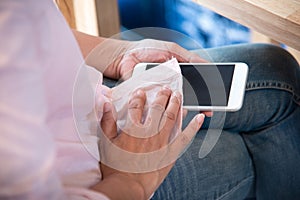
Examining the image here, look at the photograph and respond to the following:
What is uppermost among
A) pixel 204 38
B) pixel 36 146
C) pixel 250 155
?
pixel 36 146

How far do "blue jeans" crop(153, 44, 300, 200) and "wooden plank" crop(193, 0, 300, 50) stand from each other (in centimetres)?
13

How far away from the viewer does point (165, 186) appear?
0.77 metres

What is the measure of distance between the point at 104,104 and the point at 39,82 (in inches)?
7.4

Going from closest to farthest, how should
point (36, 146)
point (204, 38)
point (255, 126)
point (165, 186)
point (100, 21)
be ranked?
point (36, 146)
point (165, 186)
point (255, 126)
point (100, 21)
point (204, 38)

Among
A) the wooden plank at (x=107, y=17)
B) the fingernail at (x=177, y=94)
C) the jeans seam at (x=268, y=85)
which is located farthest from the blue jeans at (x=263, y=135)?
the wooden plank at (x=107, y=17)

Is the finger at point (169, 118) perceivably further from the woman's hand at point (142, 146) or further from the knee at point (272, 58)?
the knee at point (272, 58)

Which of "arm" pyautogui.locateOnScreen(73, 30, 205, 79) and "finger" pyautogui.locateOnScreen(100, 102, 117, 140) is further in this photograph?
"arm" pyautogui.locateOnScreen(73, 30, 205, 79)

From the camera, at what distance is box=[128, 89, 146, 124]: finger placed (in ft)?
2.28

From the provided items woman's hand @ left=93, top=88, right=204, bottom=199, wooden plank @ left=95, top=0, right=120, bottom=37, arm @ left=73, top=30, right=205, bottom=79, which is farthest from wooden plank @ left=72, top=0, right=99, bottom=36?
woman's hand @ left=93, top=88, right=204, bottom=199

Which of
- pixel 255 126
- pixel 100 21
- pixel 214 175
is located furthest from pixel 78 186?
pixel 100 21

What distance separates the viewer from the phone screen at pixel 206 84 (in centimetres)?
79

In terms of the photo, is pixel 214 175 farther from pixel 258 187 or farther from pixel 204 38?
pixel 204 38

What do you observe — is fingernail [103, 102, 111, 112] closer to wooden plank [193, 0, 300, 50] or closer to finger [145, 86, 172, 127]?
finger [145, 86, 172, 127]

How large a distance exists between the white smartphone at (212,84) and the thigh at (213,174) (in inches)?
2.8
